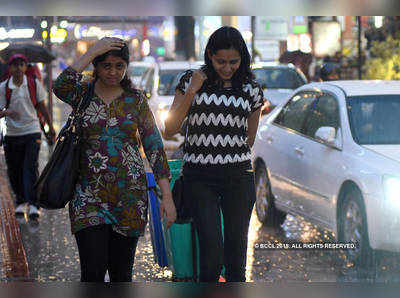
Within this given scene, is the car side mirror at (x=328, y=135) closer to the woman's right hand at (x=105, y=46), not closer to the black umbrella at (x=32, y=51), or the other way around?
the woman's right hand at (x=105, y=46)

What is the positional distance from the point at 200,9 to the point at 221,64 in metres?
1.31

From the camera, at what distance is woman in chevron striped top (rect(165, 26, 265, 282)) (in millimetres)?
4555

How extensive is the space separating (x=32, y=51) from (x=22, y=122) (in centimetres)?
500

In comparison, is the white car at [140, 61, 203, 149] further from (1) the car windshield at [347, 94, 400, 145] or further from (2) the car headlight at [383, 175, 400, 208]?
(2) the car headlight at [383, 175, 400, 208]

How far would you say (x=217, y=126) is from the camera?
455 centimetres

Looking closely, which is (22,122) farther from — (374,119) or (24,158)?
(374,119)

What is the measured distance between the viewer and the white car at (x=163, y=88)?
15781 mm

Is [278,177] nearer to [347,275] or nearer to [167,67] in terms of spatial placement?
[347,275]

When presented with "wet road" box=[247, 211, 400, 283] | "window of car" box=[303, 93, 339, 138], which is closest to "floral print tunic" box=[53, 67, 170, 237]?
"wet road" box=[247, 211, 400, 283]

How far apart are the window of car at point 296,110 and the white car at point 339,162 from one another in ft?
0.04

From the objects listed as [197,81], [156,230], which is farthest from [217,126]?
[156,230]

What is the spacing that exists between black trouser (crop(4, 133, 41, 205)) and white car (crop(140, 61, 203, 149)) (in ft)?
19.4

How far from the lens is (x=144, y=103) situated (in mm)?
4340

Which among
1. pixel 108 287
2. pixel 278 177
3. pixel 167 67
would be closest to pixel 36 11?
pixel 108 287
